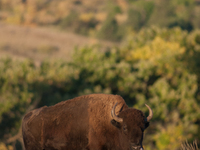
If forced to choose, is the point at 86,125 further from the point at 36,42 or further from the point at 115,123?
the point at 36,42

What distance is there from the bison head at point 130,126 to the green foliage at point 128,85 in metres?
13.5

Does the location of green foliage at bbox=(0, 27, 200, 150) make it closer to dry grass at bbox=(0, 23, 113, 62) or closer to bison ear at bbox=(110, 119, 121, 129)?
bison ear at bbox=(110, 119, 121, 129)

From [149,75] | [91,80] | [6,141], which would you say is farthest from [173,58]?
[6,141]

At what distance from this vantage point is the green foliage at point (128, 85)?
77.0 ft

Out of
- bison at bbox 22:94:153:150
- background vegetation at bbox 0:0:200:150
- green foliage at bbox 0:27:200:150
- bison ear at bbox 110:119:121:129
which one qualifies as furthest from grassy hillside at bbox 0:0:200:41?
bison ear at bbox 110:119:121:129

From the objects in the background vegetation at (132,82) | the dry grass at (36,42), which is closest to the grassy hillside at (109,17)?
the dry grass at (36,42)

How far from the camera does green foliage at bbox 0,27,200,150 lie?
23484 millimetres

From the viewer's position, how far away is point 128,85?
27.9 meters

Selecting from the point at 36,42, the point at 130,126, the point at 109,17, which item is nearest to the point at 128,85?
the point at 130,126

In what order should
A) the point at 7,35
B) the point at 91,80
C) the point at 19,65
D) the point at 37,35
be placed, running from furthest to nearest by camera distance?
the point at 37,35 < the point at 7,35 < the point at 91,80 < the point at 19,65

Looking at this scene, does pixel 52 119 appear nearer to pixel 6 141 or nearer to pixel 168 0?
pixel 6 141

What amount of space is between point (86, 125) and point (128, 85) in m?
19.2

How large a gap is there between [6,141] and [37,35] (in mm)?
60913

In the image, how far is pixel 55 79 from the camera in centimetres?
2773
